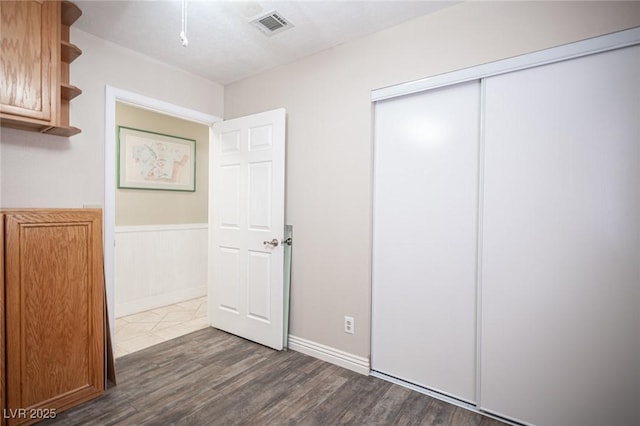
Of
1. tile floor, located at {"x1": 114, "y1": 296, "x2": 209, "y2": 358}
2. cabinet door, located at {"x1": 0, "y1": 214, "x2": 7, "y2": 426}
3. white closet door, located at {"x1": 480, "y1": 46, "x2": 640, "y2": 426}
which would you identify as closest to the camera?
white closet door, located at {"x1": 480, "y1": 46, "x2": 640, "y2": 426}

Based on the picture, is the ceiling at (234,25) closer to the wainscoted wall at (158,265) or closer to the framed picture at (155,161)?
the framed picture at (155,161)

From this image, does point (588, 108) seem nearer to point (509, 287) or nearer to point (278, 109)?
point (509, 287)

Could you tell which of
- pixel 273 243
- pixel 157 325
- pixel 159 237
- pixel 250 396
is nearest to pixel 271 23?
pixel 273 243

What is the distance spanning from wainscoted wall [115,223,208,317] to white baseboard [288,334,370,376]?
80.4 inches

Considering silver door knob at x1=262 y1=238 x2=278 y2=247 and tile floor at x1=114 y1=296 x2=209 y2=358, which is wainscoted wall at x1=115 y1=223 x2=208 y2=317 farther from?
silver door knob at x1=262 y1=238 x2=278 y2=247

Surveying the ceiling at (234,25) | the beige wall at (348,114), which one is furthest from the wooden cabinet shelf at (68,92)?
the beige wall at (348,114)

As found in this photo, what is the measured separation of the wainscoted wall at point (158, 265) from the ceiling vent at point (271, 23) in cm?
271

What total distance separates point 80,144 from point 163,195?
1.75 meters

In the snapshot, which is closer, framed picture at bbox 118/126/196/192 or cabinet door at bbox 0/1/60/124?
cabinet door at bbox 0/1/60/124

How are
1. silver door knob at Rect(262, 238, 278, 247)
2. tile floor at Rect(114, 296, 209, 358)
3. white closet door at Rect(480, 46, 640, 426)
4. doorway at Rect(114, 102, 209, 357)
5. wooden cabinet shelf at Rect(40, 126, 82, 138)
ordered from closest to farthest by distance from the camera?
white closet door at Rect(480, 46, 640, 426), wooden cabinet shelf at Rect(40, 126, 82, 138), silver door knob at Rect(262, 238, 278, 247), tile floor at Rect(114, 296, 209, 358), doorway at Rect(114, 102, 209, 357)

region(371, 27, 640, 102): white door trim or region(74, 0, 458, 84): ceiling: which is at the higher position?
region(74, 0, 458, 84): ceiling

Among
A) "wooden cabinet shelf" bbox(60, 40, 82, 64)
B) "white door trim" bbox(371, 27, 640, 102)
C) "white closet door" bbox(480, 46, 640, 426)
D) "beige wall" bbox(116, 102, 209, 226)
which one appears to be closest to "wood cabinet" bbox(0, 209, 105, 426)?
"wooden cabinet shelf" bbox(60, 40, 82, 64)

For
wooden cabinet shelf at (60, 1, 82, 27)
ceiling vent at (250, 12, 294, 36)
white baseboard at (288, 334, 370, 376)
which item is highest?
ceiling vent at (250, 12, 294, 36)

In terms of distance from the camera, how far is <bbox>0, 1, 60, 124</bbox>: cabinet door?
5.61 feet
